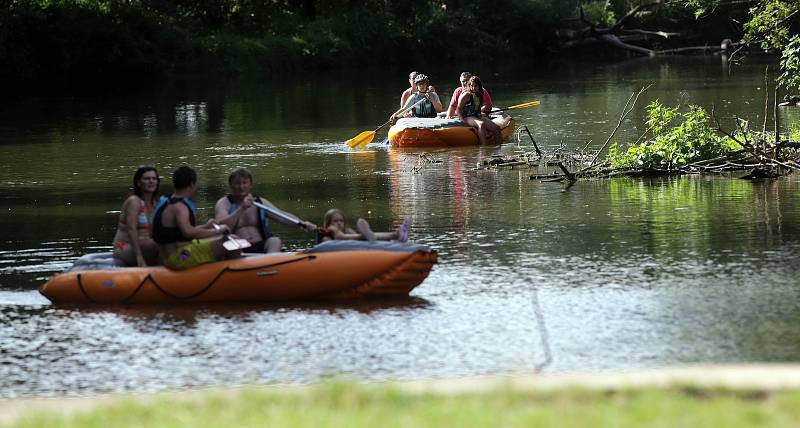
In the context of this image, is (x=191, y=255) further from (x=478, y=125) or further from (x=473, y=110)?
(x=473, y=110)

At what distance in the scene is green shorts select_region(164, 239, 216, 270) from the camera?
10.4 meters

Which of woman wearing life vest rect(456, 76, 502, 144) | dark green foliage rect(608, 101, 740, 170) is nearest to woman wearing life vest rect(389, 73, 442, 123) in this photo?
woman wearing life vest rect(456, 76, 502, 144)

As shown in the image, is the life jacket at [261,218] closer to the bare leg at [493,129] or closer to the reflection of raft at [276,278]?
the reflection of raft at [276,278]

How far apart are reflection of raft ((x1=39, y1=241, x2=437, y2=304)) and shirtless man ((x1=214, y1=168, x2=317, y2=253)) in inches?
25.1

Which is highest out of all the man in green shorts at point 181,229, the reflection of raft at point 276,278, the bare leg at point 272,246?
the man in green shorts at point 181,229

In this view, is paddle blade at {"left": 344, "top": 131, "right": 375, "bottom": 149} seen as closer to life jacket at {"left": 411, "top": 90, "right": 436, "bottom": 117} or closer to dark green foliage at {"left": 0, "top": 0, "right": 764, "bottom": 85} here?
life jacket at {"left": 411, "top": 90, "right": 436, "bottom": 117}

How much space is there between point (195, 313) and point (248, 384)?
2220 mm

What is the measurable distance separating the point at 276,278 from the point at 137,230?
4.49 feet

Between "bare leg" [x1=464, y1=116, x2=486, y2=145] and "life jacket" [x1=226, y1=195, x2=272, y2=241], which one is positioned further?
"bare leg" [x1=464, y1=116, x2=486, y2=145]

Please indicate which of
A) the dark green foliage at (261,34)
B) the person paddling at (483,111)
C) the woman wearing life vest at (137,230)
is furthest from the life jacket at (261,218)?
the dark green foliage at (261,34)

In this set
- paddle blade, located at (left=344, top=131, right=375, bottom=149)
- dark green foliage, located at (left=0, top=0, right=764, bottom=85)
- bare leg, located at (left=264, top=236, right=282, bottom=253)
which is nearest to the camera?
bare leg, located at (left=264, top=236, right=282, bottom=253)

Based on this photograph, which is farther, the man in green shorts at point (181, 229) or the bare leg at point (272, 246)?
the bare leg at point (272, 246)

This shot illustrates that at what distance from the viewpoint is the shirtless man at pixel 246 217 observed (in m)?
11.0

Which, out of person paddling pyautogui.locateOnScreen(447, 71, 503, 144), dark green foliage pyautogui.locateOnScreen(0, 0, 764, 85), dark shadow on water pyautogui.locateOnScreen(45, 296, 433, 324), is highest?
dark green foliage pyautogui.locateOnScreen(0, 0, 764, 85)
